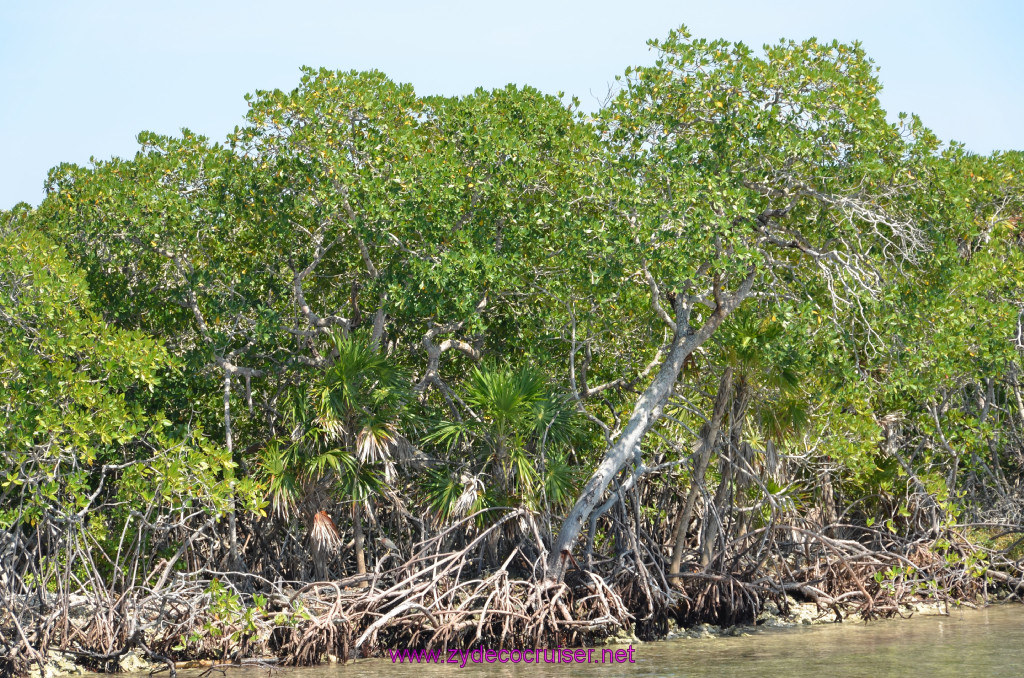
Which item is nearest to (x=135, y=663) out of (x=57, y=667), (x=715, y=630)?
(x=57, y=667)

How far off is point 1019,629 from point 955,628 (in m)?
0.74

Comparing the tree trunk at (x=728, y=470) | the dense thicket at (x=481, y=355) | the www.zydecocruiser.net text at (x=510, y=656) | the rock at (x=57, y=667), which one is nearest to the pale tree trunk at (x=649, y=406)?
the dense thicket at (x=481, y=355)

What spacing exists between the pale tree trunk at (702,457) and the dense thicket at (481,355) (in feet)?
0.20

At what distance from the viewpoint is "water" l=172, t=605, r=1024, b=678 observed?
38.7ft

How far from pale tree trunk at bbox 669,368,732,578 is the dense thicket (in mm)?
60

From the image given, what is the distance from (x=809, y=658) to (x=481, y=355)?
6.63m

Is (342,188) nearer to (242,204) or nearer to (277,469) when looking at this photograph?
(242,204)

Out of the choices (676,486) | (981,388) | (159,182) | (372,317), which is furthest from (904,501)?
(159,182)

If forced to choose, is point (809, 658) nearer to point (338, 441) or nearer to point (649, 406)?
point (649, 406)

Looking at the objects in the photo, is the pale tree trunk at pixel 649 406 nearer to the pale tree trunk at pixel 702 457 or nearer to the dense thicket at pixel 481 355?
the dense thicket at pixel 481 355

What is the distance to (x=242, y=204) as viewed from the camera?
15789 mm

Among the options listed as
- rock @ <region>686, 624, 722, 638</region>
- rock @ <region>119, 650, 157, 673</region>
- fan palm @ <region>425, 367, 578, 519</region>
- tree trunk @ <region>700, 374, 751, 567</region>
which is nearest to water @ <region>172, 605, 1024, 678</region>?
rock @ <region>686, 624, 722, 638</region>

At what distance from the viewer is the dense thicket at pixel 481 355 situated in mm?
13148

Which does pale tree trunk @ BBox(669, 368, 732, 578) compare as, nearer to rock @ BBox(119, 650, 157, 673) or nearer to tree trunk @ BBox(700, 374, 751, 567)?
tree trunk @ BBox(700, 374, 751, 567)
